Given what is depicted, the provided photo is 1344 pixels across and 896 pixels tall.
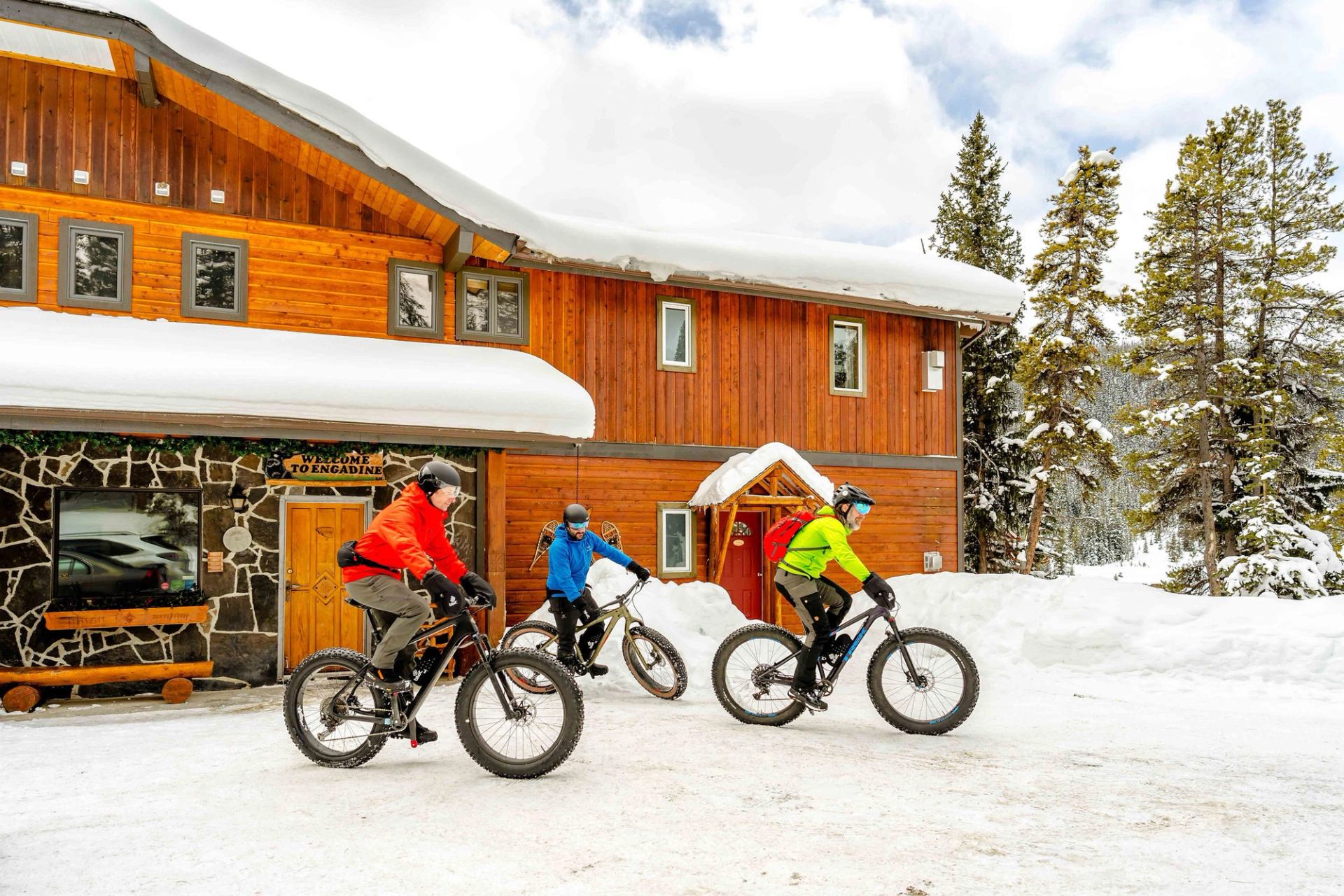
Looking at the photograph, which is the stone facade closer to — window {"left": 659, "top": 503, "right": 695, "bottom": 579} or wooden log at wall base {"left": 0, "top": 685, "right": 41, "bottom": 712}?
wooden log at wall base {"left": 0, "top": 685, "right": 41, "bottom": 712}

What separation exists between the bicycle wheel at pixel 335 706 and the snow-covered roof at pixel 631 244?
21.5ft

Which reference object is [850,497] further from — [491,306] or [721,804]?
[491,306]

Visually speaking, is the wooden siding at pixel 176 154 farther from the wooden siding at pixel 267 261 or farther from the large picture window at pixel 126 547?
the large picture window at pixel 126 547

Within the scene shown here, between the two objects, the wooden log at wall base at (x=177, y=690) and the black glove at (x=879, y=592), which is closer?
the black glove at (x=879, y=592)

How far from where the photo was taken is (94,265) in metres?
10.6

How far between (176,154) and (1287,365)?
23.8 metres

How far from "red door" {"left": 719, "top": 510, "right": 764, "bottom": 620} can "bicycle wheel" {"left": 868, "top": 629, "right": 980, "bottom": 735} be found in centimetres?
835

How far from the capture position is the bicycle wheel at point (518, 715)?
561 centimetres

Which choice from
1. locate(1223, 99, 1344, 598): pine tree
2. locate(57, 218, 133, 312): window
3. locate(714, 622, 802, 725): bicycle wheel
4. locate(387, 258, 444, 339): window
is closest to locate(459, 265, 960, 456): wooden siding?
locate(387, 258, 444, 339): window

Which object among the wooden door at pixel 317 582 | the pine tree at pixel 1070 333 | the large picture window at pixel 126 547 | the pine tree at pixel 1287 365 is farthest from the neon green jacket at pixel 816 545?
the pine tree at pixel 1070 333

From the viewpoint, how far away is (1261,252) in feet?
77.9

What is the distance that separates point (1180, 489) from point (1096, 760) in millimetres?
19695

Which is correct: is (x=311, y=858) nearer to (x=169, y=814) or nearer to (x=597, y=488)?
(x=169, y=814)

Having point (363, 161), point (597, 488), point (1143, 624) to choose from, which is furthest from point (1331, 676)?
point (363, 161)
